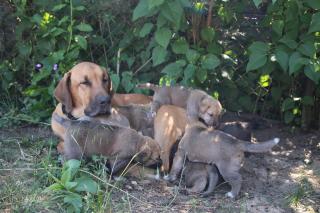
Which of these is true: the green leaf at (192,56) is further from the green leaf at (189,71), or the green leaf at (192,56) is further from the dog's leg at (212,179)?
the dog's leg at (212,179)

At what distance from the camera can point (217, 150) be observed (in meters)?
4.96

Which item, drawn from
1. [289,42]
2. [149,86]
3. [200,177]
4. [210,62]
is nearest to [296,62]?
[289,42]

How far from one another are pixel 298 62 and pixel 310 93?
1.34m

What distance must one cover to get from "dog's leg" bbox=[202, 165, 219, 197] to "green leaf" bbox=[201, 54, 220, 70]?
138cm

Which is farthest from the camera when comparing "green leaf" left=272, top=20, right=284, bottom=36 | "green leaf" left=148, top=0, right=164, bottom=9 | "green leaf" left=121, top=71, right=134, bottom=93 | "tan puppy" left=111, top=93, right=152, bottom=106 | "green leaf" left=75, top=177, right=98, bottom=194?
"green leaf" left=121, top=71, right=134, bottom=93

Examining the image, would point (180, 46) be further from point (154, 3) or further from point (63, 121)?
point (63, 121)

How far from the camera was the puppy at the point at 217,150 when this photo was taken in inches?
193

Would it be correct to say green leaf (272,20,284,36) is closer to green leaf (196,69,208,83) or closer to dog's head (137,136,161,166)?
green leaf (196,69,208,83)

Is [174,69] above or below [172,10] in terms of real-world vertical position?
below

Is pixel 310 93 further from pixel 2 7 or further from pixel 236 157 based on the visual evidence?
pixel 2 7

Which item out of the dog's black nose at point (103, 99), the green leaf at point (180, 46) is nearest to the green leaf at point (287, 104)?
the green leaf at point (180, 46)

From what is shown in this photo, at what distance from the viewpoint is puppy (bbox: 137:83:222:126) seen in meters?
5.48

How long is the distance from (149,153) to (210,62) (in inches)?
53.7

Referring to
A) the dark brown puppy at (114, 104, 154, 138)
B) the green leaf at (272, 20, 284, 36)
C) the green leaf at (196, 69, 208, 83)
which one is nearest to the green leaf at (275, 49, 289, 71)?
the green leaf at (272, 20, 284, 36)
